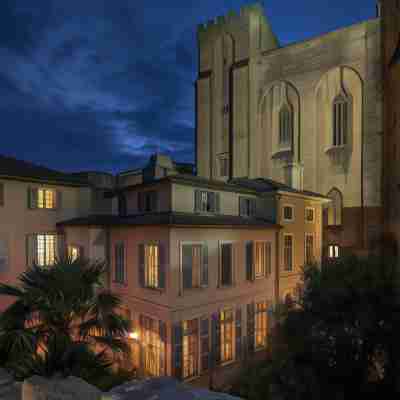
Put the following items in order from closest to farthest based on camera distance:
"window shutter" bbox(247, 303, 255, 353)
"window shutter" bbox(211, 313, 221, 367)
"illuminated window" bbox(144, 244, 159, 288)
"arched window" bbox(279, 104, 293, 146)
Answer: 1. "illuminated window" bbox(144, 244, 159, 288)
2. "window shutter" bbox(211, 313, 221, 367)
3. "window shutter" bbox(247, 303, 255, 353)
4. "arched window" bbox(279, 104, 293, 146)

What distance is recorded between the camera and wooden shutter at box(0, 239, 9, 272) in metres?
16.9

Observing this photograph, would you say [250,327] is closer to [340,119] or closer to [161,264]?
[161,264]

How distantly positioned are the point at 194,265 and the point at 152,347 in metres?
4.29

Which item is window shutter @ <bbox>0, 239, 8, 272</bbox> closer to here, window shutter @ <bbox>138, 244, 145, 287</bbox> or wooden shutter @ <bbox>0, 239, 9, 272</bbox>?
wooden shutter @ <bbox>0, 239, 9, 272</bbox>

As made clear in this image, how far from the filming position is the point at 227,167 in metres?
39.4

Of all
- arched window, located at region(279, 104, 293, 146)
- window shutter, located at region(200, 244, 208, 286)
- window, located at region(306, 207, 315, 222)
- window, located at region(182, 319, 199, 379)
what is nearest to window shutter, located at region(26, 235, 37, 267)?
window, located at region(182, 319, 199, 379)

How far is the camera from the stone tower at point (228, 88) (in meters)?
37.5

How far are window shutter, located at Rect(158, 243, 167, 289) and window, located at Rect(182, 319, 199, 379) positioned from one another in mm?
2117

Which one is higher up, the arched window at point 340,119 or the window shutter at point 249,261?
the arched window at point 340,119

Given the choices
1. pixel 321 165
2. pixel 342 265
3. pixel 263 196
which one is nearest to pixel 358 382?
pixel 342 265

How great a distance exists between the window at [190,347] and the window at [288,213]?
9.84m

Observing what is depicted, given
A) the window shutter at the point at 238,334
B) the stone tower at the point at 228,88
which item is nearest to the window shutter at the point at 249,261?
the window shutter at the point at 238,334

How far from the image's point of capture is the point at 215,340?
50.7ft

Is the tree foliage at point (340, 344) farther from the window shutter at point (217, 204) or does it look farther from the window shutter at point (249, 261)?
the window shutter at point (217, 204)
